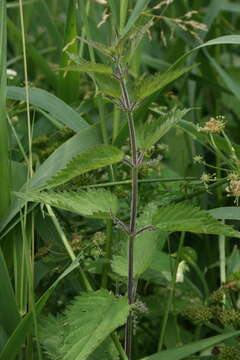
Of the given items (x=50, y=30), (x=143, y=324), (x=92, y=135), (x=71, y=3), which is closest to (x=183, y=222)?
(x=92, y=135)

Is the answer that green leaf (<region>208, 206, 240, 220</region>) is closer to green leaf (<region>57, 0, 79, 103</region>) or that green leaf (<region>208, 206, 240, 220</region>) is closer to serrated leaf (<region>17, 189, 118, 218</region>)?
serrated leaf (<region>17, 189, 118, 218</region>)

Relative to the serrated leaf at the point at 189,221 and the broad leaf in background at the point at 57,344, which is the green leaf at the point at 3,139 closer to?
the broad leaf in background at the point at 57,344

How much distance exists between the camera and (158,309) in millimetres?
1384

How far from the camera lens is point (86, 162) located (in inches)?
37.4

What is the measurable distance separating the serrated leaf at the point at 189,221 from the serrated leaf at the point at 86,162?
10 centimetres

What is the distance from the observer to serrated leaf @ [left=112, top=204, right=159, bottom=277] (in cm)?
105

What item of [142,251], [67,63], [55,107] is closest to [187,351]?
[142,251]

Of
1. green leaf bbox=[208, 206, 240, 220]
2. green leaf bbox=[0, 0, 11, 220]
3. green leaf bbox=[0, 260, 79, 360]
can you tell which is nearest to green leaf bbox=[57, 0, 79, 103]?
green leaf bbox=[0, 0, 11, 220]

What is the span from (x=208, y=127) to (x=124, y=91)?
24cm

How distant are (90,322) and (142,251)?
0.53ft

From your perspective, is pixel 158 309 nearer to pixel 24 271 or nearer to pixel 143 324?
pixel 143 324

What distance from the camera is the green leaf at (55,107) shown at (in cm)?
140

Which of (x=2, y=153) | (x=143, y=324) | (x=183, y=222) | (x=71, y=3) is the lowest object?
(x=143, y=324)

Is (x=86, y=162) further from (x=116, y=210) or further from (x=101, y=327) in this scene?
(x=101, y=327)
